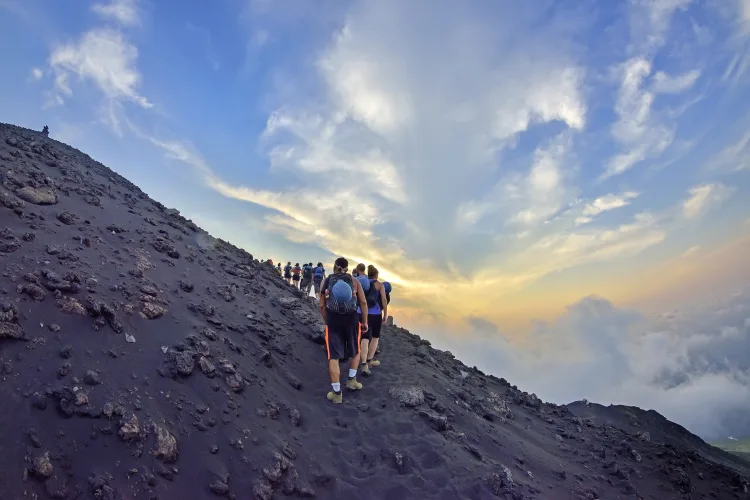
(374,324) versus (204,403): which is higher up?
(374,324)

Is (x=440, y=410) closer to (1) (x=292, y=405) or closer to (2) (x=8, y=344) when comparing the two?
(1) (x=292, y=405)

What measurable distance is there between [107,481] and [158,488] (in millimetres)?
602

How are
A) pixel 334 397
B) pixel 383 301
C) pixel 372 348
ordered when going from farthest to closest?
pixel 372 348, pixel 383 301, pixel 334 397

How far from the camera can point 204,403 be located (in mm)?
7035

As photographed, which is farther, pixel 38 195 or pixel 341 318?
pixel 38 195

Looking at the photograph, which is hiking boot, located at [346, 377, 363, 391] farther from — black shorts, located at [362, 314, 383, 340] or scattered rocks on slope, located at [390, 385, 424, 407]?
black shorts, located at [362, 314, 383, 340]

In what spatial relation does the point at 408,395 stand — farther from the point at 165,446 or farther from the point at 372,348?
the point at 165,446

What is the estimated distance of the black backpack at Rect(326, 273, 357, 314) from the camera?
8.70 meters

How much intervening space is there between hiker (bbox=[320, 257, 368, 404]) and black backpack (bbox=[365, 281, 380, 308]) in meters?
1.15

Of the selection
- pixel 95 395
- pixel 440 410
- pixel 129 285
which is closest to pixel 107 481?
pixel 95 395

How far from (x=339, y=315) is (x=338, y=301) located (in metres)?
0.34

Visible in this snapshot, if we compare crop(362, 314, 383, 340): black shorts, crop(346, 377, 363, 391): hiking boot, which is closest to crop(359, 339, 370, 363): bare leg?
crop(362, 314, 383, 340): black shorts

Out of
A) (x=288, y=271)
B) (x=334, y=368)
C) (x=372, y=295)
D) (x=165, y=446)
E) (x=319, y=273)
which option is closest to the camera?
(x=165, y=446)

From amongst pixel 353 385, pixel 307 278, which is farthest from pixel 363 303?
pixel 307 278
